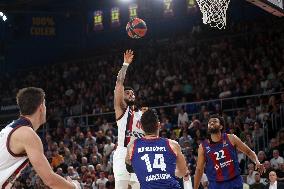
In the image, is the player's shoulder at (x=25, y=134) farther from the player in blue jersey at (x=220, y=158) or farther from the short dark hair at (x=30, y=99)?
the player in blue jersey at (x=220, y=158)

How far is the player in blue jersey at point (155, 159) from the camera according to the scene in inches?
265

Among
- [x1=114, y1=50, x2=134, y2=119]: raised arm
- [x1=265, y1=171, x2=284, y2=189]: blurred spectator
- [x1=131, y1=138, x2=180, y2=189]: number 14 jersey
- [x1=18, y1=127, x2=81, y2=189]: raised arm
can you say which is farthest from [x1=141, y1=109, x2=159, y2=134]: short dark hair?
[x1=265, y1=171, x2=284, y2=189]: blurred spectator

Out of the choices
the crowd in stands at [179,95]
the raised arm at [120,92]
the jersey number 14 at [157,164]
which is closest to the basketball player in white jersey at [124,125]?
the raised arm at [120,92]

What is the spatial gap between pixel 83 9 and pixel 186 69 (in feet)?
36.8

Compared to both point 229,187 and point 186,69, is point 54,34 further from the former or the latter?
point 229,187

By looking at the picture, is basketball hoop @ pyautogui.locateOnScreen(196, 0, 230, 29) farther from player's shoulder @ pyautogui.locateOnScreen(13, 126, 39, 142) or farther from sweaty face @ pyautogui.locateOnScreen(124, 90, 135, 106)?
player's shoulder @ pyautogui.locateOnScreen(13, 126, 39, 142)

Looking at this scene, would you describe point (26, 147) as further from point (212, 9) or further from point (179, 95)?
point (179, 95)

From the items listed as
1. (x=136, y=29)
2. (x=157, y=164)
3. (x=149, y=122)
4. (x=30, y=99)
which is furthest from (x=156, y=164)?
(x=136, y=29)

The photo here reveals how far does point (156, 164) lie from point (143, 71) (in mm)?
19440

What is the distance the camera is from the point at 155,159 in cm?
674

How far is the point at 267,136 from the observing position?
1694cm

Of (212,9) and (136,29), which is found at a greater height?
(212,9)

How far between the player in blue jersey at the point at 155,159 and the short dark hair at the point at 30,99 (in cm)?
197

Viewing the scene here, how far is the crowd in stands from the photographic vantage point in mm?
17266
